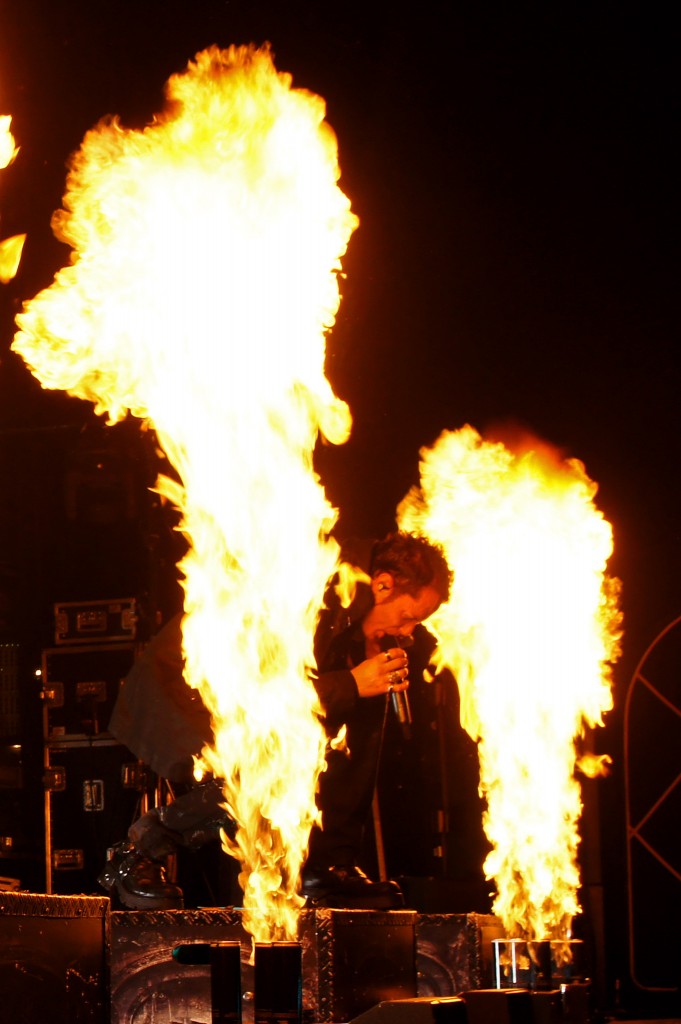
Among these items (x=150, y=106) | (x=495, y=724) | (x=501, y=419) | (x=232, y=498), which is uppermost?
(x=150, y=106)

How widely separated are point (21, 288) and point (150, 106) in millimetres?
1234

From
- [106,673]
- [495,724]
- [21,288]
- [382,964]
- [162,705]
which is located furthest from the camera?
[106,673]

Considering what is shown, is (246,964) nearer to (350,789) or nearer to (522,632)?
(350,789)

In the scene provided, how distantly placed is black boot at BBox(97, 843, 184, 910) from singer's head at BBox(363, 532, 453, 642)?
1.49 meters

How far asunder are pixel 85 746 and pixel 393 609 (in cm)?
243

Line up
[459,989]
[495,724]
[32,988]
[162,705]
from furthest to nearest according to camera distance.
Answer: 1. [495,724]
2. [162,705]
3. [459,989]
4. [32,988]

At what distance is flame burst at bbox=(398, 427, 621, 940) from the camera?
7.04 meters

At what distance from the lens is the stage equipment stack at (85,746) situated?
7445 mm

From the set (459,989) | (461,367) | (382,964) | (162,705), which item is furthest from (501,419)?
(382,964)

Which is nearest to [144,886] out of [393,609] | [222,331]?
[393,609]

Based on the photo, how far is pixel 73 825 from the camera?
7555 millimetres

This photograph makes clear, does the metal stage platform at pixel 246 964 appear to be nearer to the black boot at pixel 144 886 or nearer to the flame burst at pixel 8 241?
the black boot at pixel 144 886

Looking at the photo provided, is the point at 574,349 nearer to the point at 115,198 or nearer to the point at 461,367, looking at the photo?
the point at 461,367

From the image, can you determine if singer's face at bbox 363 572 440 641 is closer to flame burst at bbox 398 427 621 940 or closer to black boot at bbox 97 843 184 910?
flame burst at bbox 398 427 621 940
